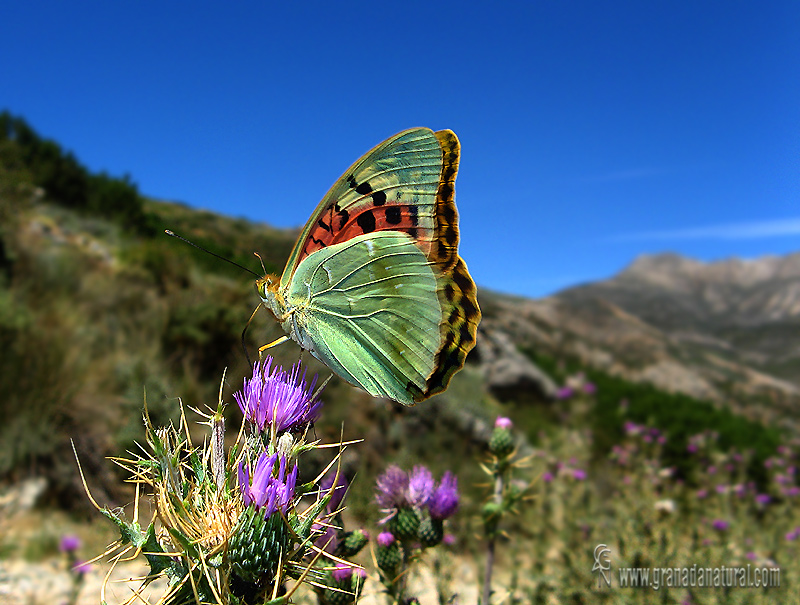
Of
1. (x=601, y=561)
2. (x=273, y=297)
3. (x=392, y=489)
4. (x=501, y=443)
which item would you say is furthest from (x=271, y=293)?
(x=601, y=561)

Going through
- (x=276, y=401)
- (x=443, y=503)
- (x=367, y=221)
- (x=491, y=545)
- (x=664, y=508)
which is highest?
(x=367, y=221)

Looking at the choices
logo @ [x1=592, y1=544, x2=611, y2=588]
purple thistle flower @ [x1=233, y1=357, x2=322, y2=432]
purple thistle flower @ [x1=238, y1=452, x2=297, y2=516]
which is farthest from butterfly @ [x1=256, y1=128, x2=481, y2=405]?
logo @ [x1=592, y1=544, x2=611, y2=588]

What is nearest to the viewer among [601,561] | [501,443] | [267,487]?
[267,487]

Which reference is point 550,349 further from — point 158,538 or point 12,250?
point 158,538

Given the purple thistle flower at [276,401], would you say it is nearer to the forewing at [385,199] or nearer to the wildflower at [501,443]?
the forewing at [385,199]

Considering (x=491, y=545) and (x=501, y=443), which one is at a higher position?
(x=501, y=443)

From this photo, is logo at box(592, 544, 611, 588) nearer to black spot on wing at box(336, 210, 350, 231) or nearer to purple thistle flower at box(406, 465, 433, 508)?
purple thistle flower at box(406, 465, 433, 508)

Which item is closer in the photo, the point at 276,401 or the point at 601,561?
the point at 276,401

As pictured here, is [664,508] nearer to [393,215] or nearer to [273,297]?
[393,215]
